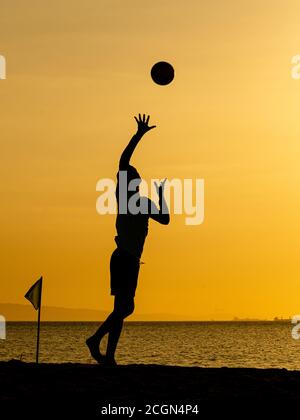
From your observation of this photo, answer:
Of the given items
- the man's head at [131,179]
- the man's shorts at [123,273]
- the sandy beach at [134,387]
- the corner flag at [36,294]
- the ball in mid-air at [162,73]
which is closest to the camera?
the sandy beach at [134,387]

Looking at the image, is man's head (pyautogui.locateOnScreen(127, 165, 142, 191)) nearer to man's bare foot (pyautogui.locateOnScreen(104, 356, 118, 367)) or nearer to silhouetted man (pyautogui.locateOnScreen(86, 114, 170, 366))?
silhouetted man (pyautogui.locateOnScreen(86, 114, 170, 366))

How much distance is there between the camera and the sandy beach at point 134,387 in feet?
46.1

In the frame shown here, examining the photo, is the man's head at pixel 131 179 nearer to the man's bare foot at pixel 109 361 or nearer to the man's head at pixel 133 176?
the man's head at pixel 133 176

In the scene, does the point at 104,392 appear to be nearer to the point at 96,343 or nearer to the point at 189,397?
the point at 189,397

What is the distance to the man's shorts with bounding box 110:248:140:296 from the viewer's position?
17500 millimetres

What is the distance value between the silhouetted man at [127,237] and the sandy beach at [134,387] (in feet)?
2.19

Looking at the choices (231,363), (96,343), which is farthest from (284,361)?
(96,343)

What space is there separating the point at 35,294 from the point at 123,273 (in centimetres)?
906

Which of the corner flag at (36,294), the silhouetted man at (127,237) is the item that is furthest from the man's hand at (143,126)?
the corner flag at (36,294)

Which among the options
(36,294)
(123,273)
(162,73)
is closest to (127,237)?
(123,273)

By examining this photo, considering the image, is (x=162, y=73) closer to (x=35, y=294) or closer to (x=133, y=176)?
(x=133, y=176)
